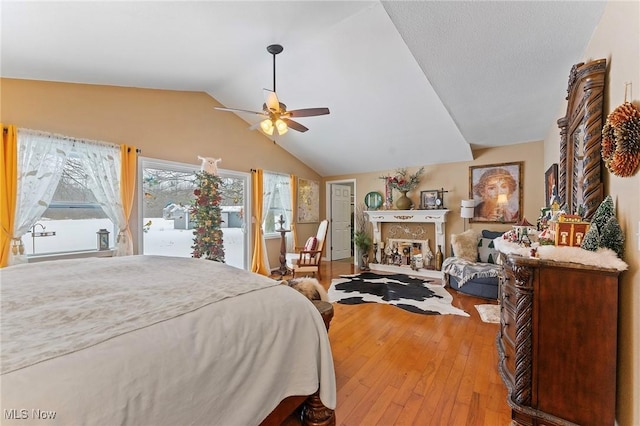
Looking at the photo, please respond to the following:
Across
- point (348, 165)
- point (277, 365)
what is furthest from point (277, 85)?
point (277, 365)

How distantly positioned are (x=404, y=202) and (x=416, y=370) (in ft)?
12.3

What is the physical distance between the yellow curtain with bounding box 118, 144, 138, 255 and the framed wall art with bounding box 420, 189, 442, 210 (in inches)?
195

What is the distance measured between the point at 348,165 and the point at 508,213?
319cm

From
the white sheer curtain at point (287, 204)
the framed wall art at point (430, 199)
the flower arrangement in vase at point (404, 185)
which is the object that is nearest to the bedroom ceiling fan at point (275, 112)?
the white sheer curtain at point (287, 204)

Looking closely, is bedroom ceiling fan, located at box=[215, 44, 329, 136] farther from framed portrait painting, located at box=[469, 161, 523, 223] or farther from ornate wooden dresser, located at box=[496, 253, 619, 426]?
framed portrait painting, located at box=[469, 161, 523, 223]

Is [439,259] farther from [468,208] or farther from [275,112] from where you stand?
[275,112]

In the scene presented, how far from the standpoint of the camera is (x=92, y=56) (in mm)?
2426

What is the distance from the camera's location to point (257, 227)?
198 inches

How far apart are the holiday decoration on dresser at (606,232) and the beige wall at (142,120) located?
4.49 metres

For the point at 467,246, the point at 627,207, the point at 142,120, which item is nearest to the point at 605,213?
the point at 627,207

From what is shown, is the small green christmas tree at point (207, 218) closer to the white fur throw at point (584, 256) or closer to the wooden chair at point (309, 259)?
the wooden chair at point (309, 259)

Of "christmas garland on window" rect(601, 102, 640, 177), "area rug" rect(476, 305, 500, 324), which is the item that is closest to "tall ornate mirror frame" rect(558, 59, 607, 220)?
"christmas garland on window" rect(601, 102, 640, 177)

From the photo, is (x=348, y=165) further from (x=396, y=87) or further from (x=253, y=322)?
(x=253, y=322)

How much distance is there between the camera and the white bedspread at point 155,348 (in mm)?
701
